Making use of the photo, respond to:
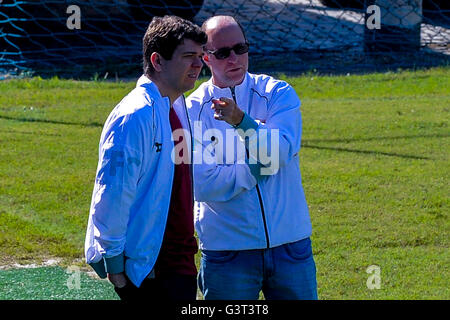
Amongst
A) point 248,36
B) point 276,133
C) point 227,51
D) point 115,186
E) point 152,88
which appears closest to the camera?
point 115,186

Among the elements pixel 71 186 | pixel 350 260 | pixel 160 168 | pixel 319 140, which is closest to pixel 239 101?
pixel 160 168

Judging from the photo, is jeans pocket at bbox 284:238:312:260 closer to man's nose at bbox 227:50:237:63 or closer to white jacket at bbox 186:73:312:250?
white jacket at bbox 186:73:312:250

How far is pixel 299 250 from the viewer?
4.05 metres

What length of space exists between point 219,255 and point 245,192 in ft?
1.02

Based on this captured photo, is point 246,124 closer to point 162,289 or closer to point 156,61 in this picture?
point 156,61

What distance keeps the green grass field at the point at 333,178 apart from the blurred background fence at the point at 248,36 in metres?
1.12

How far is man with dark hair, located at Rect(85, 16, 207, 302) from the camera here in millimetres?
3482

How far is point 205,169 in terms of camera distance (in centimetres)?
399

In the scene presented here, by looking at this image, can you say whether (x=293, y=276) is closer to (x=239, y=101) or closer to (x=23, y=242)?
(x=239, y=101)

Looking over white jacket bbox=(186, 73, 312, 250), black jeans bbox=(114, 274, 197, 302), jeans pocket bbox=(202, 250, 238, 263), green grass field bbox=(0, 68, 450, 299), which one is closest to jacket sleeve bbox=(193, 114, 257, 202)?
white jacket bbox=(186, 73, 312, 250)

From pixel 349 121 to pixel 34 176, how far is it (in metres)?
3.57

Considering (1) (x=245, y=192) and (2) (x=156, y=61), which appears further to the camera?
(1) (x=245, y=192)

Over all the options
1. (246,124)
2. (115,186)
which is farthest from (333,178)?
(115,186)

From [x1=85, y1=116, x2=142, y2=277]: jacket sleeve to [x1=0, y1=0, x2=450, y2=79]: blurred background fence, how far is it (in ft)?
29.9
